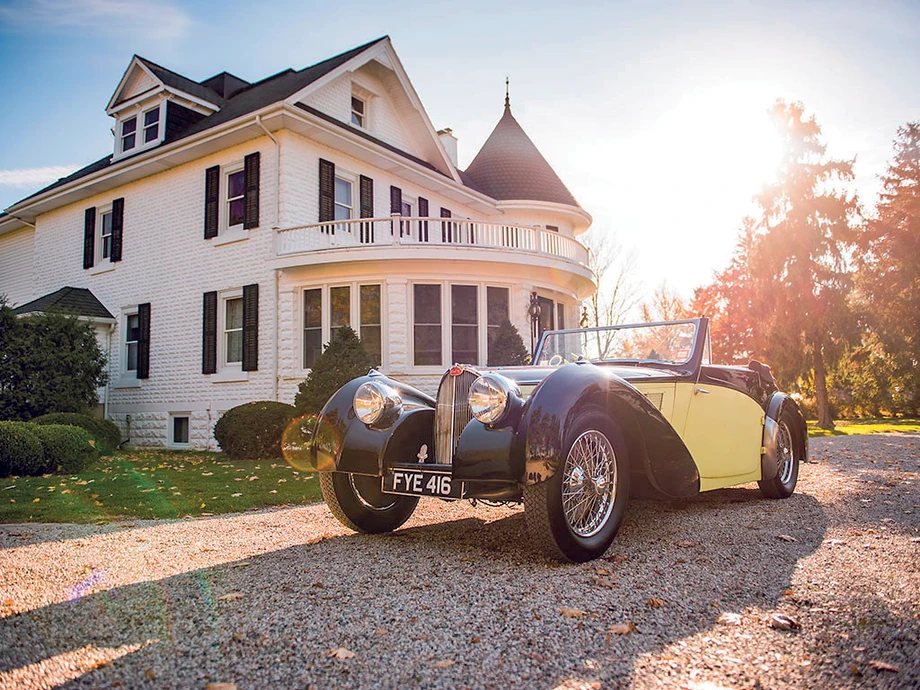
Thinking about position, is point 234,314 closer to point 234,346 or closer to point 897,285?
point 234,346

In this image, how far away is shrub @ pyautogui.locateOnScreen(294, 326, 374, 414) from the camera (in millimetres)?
11719

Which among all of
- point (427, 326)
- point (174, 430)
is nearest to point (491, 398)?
point (427, 326)

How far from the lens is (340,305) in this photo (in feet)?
48.0

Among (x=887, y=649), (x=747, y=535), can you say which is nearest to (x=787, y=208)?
(x=747, y=535)

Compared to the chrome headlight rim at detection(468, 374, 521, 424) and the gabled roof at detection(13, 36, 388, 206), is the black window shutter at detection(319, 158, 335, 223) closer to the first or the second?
the gabled roof at detection(13, 36, 388, 206)

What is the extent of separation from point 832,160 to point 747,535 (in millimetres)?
22249

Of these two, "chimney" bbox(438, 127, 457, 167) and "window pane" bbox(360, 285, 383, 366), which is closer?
"window pane" bbox(360, 285, 383, 366)

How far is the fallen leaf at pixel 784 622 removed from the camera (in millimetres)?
2869

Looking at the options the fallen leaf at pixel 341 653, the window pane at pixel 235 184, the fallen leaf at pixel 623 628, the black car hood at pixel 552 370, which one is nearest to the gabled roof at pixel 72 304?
the window pane at pixel 235 184

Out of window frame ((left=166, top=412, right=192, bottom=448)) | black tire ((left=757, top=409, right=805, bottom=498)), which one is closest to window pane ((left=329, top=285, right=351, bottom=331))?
window frame ((left=166, top=412, right=192, bottom=448))

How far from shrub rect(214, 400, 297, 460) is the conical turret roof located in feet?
37.4

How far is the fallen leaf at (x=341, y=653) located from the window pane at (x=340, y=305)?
1219 centimetres

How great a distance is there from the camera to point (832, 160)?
2272 centimetres

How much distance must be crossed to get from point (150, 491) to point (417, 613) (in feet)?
18.4
